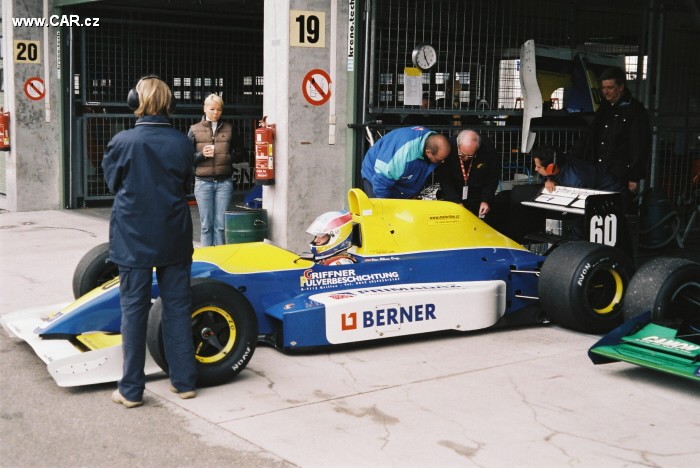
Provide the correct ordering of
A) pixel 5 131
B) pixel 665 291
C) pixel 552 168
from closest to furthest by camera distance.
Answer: pixel 665 291, pixel 552 168, pixel 5 131

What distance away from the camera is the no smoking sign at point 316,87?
395 inches

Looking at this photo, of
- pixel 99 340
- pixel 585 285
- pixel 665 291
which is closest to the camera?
pixel 99 340

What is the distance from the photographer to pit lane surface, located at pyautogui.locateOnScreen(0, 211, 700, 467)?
191 inches

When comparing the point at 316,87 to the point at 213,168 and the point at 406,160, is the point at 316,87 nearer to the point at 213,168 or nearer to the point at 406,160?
the point at 213,168

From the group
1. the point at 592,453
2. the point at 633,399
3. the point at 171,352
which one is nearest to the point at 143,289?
the point at 171,352

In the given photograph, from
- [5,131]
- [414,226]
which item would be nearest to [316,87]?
[414,226]

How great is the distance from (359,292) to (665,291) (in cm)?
212

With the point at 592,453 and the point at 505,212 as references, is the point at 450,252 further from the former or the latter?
the point at 592,453

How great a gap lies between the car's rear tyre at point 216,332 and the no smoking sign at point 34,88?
10.4 m

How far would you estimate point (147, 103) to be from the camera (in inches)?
223

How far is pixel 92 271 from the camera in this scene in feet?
23.8

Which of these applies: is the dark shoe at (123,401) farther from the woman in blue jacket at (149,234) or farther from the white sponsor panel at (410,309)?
the white sponsor panel at (410,309)

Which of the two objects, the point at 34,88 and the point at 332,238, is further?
the point at 34,88
